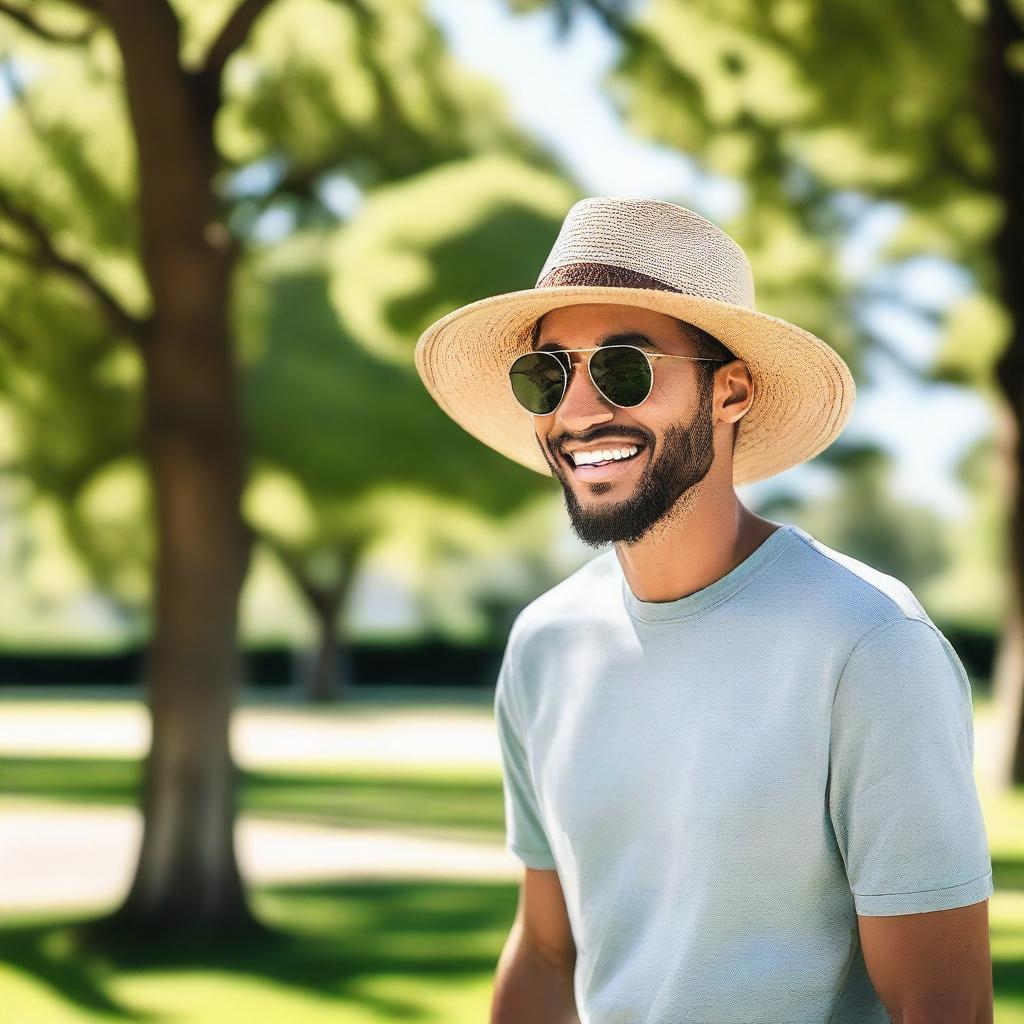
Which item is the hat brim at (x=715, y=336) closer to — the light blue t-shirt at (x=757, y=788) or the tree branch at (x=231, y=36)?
the light blue t-shirt at (x=757, y=788)

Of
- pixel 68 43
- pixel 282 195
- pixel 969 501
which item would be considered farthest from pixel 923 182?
pixel 969 501

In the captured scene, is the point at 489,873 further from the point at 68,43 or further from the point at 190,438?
the point at 68,43

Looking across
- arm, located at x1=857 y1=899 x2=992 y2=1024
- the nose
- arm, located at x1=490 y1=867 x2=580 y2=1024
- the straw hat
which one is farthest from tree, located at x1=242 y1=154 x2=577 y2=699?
arm, located at x1=857 y1=899 x2=992 y2=1024

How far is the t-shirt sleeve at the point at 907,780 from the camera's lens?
180 centimetres

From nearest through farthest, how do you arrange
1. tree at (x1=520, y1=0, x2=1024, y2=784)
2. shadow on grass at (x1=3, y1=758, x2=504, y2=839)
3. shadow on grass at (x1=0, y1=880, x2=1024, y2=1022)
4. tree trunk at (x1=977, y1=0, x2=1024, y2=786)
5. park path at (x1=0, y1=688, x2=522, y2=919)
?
1. shadow on grass at (x1=0, y1=880, x2=1024, y2=1022)
2. tree at (x1=520, y1=0, x2=1024, y2=784)
3. park path at (x1=0, y1=688, x2=522, y2=919)
4. shadow on grass at (x1=3, y1=758, x2=504, y2=839)
5. tree trunk at (x1=977, y1=0, x2=1024, y2=786)

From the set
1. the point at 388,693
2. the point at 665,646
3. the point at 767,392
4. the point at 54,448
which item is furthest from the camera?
the point at 388,693

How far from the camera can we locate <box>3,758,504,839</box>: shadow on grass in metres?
13.1

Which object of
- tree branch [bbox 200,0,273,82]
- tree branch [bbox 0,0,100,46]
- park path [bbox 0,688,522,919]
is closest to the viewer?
tree branch [bbox 200,0,273,82]

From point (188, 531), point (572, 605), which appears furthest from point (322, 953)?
point (572, 605)

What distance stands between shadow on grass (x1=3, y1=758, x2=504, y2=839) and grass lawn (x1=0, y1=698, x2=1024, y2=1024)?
322 centimetres

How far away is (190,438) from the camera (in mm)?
7754

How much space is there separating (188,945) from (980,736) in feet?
46.4

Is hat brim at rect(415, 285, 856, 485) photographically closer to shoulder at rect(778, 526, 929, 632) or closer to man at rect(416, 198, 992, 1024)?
man at rect(416, 198, 992, 1024)

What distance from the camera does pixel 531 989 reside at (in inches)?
92.7
